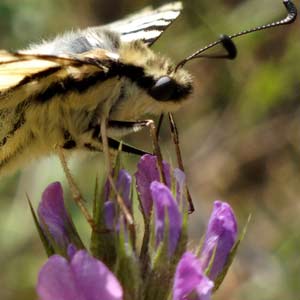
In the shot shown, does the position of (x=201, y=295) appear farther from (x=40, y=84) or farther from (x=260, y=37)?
(x=260, y=37)

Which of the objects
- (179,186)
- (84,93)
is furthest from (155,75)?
(179,186)

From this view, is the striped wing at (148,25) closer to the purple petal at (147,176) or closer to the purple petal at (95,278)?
the purple petal at (147,176)

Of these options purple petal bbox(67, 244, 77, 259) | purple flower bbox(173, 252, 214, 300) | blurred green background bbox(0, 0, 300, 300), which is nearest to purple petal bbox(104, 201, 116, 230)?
purple petal bbox(67, 244, 77, 259)

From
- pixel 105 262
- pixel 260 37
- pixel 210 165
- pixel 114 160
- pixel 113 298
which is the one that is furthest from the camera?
pixel 210 165

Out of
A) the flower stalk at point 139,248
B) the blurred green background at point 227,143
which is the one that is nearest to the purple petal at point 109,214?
the flower stalk at point 139,248

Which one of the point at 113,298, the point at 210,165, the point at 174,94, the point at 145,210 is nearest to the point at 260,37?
the point at 210,165

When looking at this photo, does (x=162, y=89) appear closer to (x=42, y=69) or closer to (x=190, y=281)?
(x=42, y=69)

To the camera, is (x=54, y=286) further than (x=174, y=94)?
No
